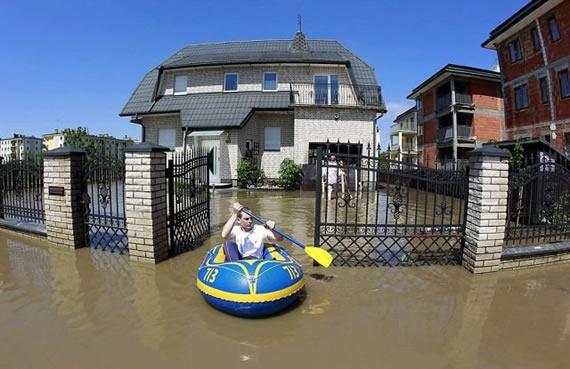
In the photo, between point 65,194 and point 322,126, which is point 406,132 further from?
point 65,194

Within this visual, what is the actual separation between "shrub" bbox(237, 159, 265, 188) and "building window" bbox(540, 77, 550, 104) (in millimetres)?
13944

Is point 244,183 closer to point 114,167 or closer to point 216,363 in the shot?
point 114,167

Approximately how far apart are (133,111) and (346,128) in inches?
438

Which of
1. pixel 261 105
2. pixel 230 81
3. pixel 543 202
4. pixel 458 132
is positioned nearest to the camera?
pixel 543 202

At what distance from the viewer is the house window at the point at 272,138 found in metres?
18.6

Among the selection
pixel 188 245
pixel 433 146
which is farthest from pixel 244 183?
pixel 433 146

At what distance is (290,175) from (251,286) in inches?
517

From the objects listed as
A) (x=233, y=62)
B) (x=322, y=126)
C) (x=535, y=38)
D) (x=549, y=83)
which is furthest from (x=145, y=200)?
(x=535, y=38)

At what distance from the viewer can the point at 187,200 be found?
6418 mm

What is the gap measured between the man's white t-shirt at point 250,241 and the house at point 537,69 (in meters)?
16.7

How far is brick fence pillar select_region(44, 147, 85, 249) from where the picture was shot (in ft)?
19.9

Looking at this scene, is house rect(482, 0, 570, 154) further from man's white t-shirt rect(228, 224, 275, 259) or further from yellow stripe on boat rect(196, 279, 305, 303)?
yellow stripe on boat rect(196, 279, 305, 303)

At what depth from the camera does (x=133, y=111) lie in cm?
1983

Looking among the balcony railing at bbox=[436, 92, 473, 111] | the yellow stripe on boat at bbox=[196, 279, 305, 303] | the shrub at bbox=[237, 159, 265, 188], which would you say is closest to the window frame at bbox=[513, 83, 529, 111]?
the balcony railing at bbox=[436, 92, 473, 111]
